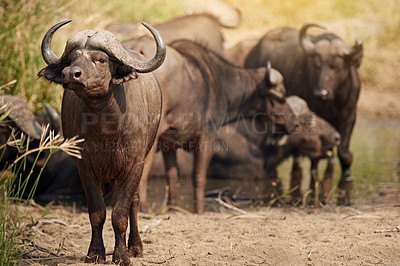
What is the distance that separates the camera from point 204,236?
178 inches

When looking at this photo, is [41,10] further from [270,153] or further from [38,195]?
[270,153]

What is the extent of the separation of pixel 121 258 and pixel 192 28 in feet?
21.7

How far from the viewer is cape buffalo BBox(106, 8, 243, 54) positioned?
937cm

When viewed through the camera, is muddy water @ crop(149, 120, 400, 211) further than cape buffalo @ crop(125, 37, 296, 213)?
Yes

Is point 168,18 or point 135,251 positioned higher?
point 168,18

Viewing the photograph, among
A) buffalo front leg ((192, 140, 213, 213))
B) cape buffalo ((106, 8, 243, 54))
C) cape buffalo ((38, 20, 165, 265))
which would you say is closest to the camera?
cape buffalo ((38, 20, 165, 265))

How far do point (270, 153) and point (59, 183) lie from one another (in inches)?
111

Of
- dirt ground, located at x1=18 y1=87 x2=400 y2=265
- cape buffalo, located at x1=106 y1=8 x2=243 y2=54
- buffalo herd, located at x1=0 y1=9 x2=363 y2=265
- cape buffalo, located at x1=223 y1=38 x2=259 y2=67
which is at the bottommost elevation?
dirt ground, located at x1=18 y1=87 x2=400 y2=265

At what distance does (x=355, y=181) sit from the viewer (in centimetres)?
755

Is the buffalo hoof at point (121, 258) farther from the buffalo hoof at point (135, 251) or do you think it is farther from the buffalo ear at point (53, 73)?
the buffalo ear at point (53, 73)

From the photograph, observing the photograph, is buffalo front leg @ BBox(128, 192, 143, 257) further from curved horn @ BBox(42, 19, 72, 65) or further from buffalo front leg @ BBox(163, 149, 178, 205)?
buffalo front leg @ BBox(163, 149, 178, 205)

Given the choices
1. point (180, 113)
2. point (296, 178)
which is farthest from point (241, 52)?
point (180, 113)

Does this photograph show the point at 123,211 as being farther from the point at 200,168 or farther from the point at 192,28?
the point at 192,28

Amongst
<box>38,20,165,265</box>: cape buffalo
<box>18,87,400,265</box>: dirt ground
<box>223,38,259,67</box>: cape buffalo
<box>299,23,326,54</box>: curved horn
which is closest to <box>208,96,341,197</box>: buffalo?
<box>299,23,326,54</box>: curved horn
